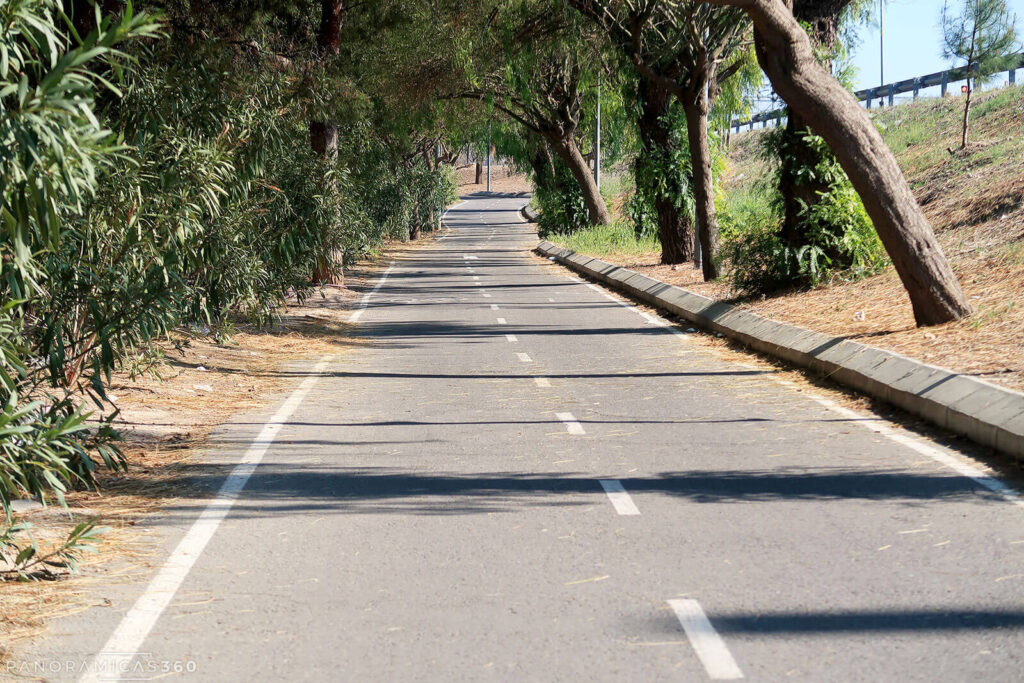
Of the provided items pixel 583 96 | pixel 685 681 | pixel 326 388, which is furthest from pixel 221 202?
pixel 583 96

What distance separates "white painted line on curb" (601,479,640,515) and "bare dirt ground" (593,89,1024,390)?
408 centimetres

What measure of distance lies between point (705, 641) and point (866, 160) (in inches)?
431

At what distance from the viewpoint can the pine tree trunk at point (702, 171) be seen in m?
24.6

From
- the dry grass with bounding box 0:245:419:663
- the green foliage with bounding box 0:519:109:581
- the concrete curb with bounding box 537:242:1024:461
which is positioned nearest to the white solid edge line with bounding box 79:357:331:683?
the dry grass with bounding box 0:245:419:663

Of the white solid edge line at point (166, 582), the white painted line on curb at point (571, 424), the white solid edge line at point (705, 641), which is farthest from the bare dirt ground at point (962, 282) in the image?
the white solid edge line at point (166, 582)

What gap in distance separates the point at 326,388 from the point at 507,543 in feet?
23.2

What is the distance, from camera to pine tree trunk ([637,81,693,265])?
3044 cm

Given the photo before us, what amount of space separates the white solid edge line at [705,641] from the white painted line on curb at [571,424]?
474 centimetres

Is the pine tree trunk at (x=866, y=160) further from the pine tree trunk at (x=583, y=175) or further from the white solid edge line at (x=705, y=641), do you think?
the pine tree trunk at (x=583, y=175)

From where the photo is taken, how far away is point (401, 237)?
57.5m

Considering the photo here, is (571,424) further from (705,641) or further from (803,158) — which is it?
(803,158)

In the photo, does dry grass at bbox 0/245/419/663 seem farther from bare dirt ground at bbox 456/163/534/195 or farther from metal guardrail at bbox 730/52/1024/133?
bare dirt ground at bbox 456/163/534/195

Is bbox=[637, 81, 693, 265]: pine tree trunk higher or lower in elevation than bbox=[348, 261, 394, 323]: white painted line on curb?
higher

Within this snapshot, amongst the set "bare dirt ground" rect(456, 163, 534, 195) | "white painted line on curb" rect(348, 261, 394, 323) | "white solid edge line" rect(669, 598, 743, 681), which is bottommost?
"white painted line on curb" rect(348, 261, 394, 323)
